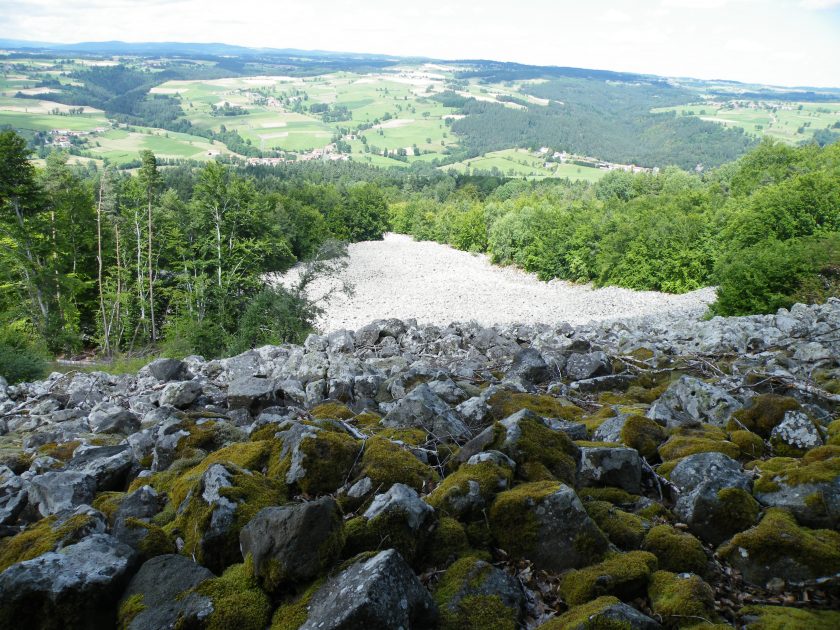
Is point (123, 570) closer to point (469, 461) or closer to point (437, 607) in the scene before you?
point (437, 607)

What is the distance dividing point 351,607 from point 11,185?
103 ft

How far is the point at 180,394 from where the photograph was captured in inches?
368

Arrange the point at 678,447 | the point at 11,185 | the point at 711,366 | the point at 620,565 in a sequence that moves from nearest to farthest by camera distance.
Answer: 1. the point at 620,565
2. the point at 678,447
3. the point at 711,366
4. the point at 11,185

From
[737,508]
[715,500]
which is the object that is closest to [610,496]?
[715,500]

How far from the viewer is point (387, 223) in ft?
330

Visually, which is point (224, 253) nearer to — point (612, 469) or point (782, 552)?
point (612, 469)

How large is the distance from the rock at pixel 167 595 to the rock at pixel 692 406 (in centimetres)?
559

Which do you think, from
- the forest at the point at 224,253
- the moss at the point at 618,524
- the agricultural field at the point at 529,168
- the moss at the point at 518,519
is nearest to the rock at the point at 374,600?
the moss at the point at 518,519

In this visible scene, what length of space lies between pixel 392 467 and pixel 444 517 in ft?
2.81

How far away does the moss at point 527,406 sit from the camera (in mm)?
7461

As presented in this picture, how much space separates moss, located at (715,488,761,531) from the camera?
4.37 metres

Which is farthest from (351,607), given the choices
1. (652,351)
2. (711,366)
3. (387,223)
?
(387,223)

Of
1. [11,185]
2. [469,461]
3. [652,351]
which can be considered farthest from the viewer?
[11,185]

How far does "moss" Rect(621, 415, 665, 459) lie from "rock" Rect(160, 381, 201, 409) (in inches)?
285
